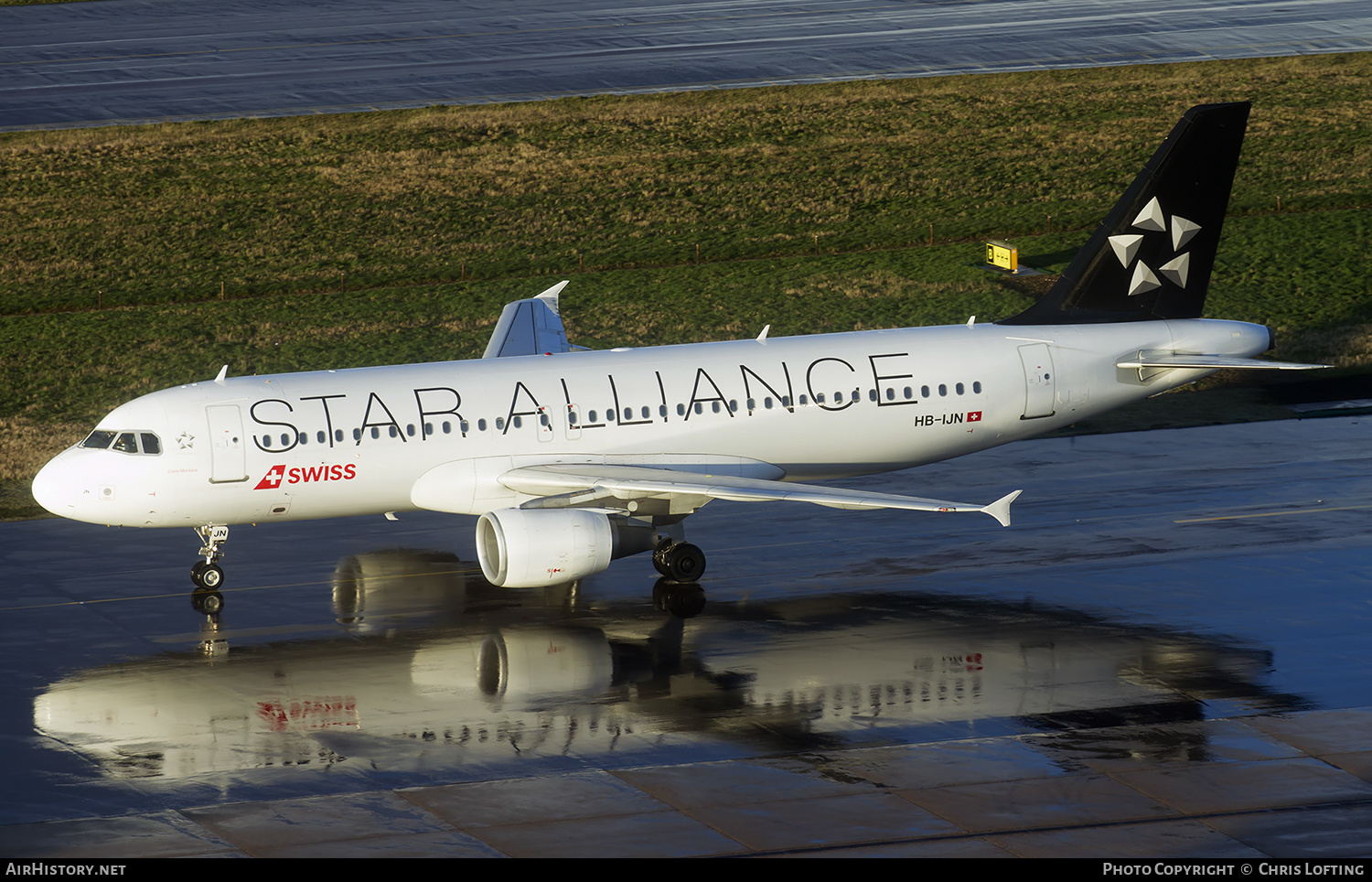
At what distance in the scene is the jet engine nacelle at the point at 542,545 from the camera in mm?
33281

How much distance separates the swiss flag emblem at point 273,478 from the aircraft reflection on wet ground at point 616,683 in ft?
8.82

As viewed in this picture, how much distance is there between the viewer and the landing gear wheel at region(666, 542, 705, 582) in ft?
118

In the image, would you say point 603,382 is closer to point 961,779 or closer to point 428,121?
point 961,779

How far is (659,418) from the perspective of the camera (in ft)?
123

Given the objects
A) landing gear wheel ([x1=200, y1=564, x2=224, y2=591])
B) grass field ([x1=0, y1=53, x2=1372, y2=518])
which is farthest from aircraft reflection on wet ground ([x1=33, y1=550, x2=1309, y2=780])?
grass field ([x1=0, y1=53, x2=1372, y2=518])

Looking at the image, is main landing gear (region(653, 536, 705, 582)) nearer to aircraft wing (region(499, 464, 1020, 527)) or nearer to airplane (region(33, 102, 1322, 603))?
airplane (region(33, 102, 1322, 603))

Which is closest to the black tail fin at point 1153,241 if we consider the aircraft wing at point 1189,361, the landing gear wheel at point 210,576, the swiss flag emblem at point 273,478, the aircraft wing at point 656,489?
the aircraft wing at point 1189,361

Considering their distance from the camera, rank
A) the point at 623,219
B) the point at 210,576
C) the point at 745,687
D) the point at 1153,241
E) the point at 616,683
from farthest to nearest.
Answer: the point at 623,219
the point at 1153,241
the point at 210,576
the point at 616,683
the point at 745,687

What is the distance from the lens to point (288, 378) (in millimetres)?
37156

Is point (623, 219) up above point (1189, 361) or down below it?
above

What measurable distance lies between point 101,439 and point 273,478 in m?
3.74

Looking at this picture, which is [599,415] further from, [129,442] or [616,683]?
[129,442]

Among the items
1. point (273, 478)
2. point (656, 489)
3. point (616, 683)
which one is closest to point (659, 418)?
point (656, 489)

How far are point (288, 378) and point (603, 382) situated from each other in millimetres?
6740
